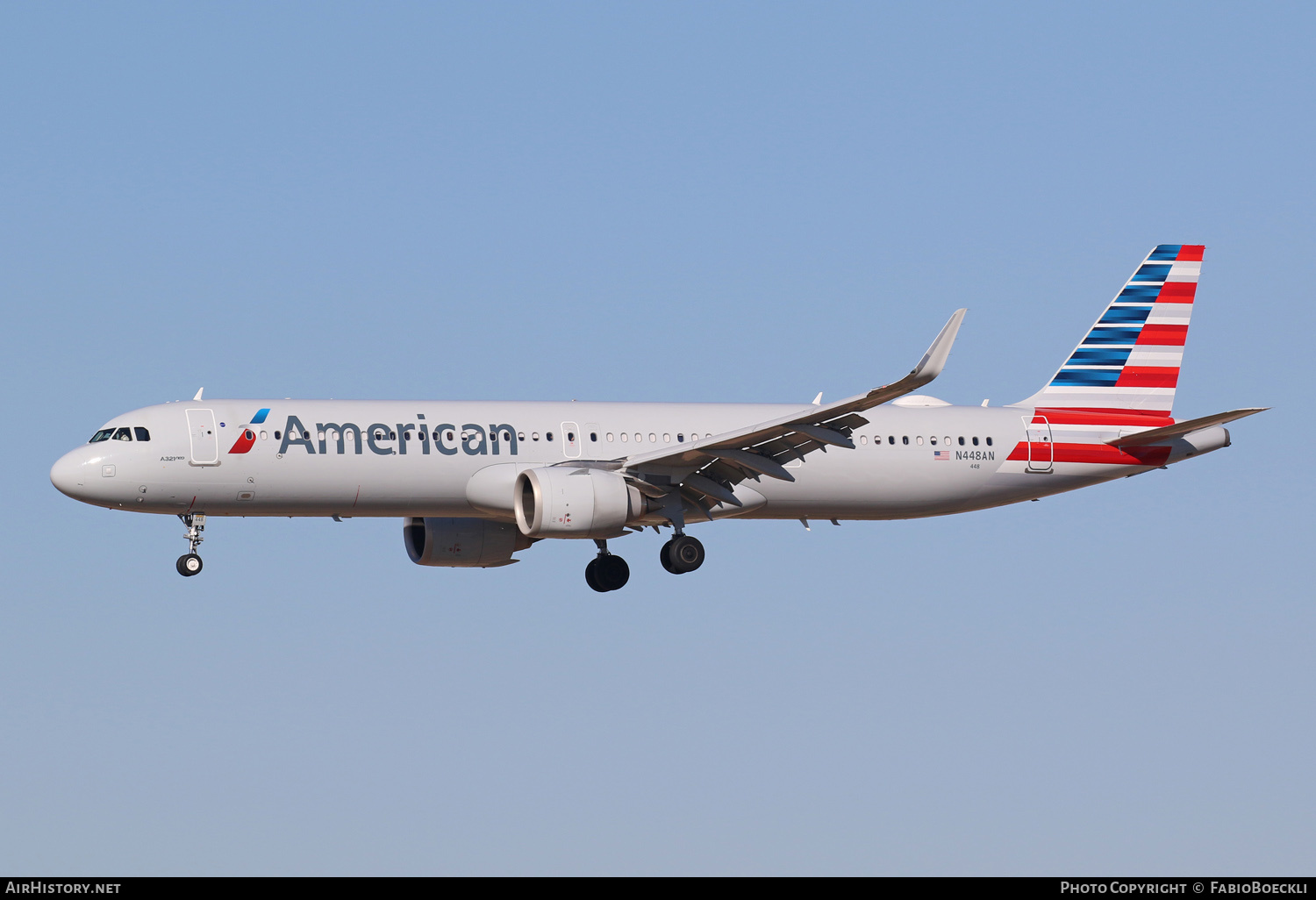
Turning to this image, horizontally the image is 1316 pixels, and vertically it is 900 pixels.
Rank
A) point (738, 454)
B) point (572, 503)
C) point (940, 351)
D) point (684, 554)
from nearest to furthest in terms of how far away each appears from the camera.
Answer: point (940, 351), point (572, 503), point (738, 454), point (684, 554)

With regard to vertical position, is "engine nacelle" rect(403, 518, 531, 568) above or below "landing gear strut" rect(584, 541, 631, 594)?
above

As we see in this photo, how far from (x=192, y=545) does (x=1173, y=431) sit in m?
23.1

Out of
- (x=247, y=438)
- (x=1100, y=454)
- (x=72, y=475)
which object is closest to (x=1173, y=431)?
(x=1100, y=454)

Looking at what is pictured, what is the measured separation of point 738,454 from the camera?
41.8 metres

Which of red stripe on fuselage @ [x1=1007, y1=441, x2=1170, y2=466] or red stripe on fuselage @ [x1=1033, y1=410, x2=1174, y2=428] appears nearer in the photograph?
red stripe on fuselage @ [x1=1007, y1=441, x2=1170, y2=466]

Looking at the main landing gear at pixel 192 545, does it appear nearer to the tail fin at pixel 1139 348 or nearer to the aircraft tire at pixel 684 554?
the aircraft tire at pixel 684 554

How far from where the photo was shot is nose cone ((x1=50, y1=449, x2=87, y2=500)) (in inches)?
1604

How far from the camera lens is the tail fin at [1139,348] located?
A: 4800 cm

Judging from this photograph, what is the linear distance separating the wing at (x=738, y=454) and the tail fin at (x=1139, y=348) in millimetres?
7420

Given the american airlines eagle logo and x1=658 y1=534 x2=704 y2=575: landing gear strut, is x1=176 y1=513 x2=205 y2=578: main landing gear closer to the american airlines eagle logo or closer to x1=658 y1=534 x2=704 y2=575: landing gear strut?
the american airlines eagle logo

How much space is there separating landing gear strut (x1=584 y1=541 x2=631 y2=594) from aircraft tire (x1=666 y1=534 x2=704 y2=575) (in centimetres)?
247

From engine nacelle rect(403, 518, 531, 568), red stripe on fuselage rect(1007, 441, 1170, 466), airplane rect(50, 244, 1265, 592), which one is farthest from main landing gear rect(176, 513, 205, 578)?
red stripe on fuselage rect(1007, 441, 1170, 466)

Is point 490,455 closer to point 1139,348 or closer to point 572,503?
point 572,503

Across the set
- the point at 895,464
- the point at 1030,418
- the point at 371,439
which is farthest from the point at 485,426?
the point at 1030,418
